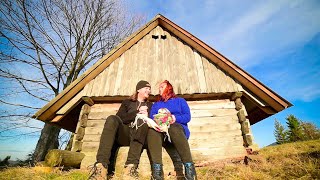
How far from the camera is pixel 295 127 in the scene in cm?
2852

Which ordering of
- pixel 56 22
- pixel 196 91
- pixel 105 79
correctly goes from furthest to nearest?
pixel 56 22 < pixel 105 79 < pixel 196 91

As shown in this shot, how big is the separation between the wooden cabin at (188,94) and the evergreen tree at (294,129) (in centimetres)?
2652

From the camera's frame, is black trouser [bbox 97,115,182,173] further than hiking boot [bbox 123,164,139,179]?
Yes

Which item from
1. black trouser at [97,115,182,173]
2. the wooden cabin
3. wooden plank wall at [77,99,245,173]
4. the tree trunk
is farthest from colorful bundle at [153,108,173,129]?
the tree trunk

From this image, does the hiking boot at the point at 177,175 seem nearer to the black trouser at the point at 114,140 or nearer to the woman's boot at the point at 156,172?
the black trouser at the point at 114,140

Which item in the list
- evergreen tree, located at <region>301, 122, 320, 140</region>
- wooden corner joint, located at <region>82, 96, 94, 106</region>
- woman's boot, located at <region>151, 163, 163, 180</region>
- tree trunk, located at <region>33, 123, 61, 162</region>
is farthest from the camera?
Result: evergreen tree, located at <region>301, 122, 320, 140</region>

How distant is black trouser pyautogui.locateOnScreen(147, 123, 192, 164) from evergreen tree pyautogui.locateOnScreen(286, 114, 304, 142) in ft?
102

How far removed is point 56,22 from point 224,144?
1071 cm

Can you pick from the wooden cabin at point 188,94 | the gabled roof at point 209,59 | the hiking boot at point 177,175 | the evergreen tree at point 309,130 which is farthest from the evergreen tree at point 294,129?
the hiking boot at point 177,175

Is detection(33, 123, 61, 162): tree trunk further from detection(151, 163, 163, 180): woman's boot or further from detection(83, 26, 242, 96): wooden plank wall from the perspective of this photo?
detection(151, 163, 163, 180): woman's boot

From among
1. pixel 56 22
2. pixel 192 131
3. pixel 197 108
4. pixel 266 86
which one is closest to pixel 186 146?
pixel 192 131

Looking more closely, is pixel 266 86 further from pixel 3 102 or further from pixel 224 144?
pixel 3 102

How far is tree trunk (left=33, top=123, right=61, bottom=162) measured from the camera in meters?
8.51

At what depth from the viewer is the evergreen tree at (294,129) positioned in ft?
91.2
